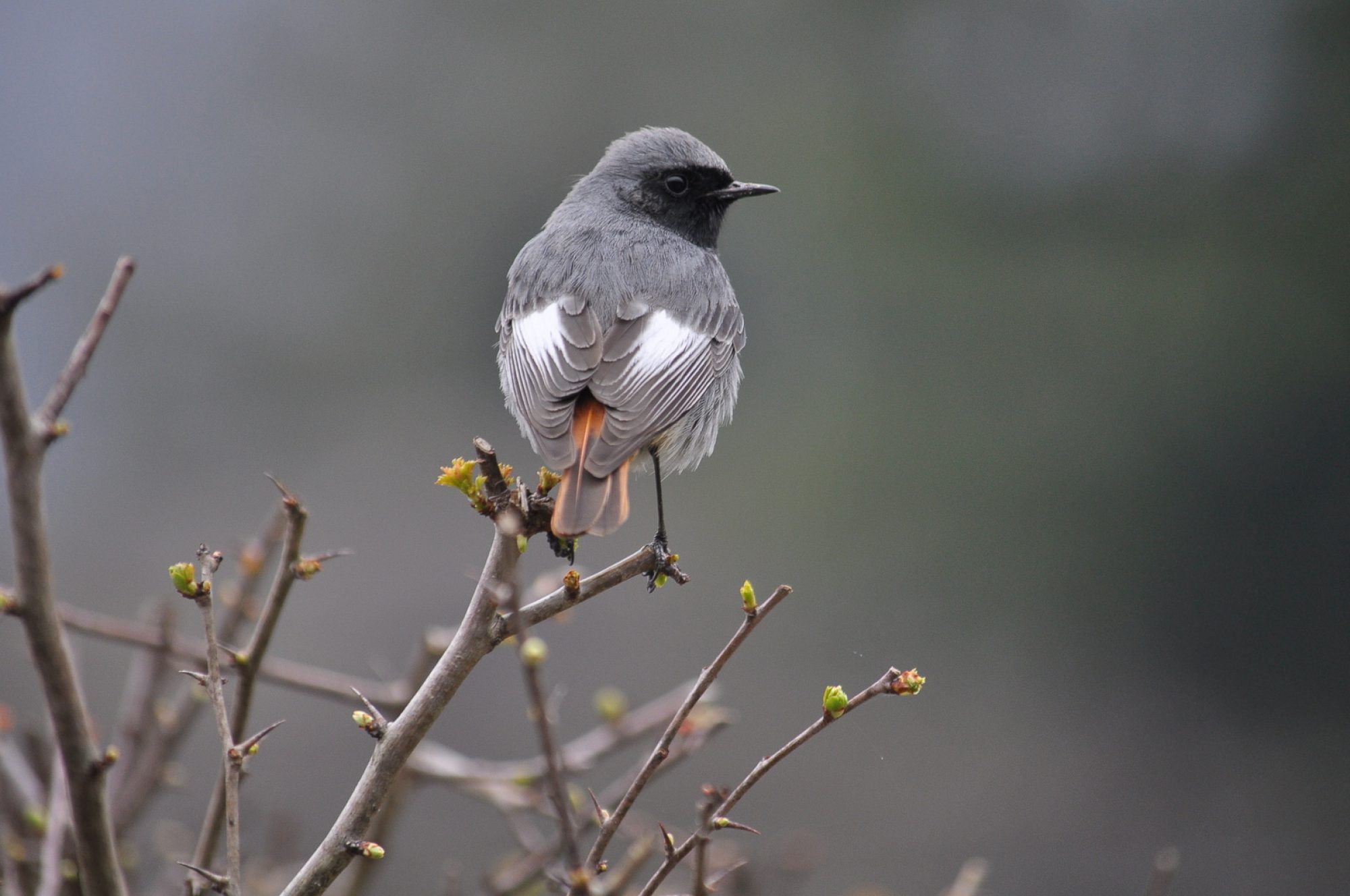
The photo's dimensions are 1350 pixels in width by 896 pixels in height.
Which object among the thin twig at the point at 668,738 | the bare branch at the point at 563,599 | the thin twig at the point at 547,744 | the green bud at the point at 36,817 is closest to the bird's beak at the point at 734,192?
the bare branch at the point at 563,599

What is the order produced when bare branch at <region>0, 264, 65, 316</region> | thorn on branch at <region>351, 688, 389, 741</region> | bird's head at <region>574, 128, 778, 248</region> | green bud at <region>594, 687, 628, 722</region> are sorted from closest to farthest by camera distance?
bare branch at <region>0, 264, 65, 316</region>, thorn on branch at <region>351, 688, 389, 741</region>, green bud at <region>594, 687, 628, 722</region>, bird's head at <region>574, 128, 778, 248</region>

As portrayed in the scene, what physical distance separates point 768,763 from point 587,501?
0.92 m

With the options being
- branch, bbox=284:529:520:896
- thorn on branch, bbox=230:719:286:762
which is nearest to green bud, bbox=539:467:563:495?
branch, bbox=284:529:520:896

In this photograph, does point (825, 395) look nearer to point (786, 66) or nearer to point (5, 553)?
point (786, 66)

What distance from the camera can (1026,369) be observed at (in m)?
8.88

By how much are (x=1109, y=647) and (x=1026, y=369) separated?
2.18 meters

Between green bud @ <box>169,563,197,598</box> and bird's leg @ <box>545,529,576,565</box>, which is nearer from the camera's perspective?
green bud @ <box>169,563,197,598</box>

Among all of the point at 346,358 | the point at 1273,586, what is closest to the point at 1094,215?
the point at 1273,586

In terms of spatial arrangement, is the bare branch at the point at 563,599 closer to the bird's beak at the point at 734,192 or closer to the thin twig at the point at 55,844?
the thin twig at the point at 55,844

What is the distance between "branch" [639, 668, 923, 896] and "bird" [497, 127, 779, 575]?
0.78m

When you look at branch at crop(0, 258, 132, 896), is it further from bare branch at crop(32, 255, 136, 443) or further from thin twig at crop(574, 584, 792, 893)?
thin twig at crop(574, 584, 792, 893)

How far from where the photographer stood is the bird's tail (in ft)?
8.02

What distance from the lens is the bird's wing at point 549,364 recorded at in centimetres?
295

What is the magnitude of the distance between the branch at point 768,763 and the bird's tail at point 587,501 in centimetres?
74
